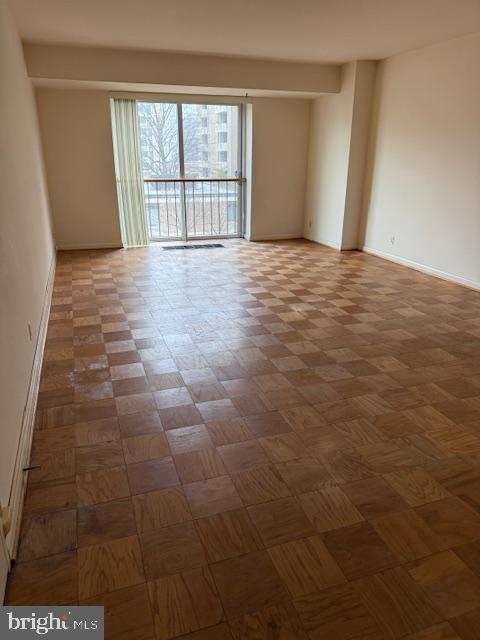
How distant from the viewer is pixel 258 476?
1.77 meters

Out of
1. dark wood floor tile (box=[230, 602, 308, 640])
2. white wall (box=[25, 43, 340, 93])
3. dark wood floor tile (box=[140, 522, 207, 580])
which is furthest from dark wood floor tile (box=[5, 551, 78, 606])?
white wall (box=[25, 43, 340, 93])

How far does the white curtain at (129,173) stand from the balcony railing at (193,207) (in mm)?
228

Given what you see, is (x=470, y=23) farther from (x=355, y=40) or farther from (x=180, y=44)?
(x=180, y=44)

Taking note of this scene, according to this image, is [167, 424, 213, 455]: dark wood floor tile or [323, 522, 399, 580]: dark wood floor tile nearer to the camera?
[323, 522, 399, 580]: dark wood floor tile

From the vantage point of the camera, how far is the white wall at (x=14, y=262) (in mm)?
1661

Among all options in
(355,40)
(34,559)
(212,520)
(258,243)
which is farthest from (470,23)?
(34,559)

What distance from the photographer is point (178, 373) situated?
2.61 m

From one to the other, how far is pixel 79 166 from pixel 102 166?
288mm

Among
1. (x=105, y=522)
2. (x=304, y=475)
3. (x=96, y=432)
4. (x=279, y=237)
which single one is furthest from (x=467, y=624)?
(x=279, y=237)

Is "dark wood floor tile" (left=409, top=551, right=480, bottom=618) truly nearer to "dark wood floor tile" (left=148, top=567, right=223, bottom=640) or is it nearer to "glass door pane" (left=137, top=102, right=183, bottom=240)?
"dark wood floor tile" (left=148, top=567, right=223, bottom=640)

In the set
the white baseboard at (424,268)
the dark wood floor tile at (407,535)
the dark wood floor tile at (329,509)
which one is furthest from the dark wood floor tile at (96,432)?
the white baseboard at (424,268)

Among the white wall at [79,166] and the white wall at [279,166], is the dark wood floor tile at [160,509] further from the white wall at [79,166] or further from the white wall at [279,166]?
the white wall at [279,166]

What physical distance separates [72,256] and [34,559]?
480cm

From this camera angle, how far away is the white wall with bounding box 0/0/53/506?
1661mm
